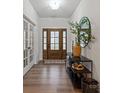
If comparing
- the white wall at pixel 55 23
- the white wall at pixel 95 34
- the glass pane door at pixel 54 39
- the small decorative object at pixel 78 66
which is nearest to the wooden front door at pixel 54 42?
the glass pane door at pixel 54 39

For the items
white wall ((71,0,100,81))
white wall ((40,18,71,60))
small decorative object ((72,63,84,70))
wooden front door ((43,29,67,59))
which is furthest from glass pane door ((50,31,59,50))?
white wall ((71,0,100,81))

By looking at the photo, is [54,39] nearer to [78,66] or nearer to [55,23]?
[55,23]

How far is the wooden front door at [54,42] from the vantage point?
11500 millimetres

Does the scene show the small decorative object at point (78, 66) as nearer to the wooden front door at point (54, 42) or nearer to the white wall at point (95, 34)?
the white wall at point (95, 34)

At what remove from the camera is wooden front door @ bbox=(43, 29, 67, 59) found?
11.5 meters

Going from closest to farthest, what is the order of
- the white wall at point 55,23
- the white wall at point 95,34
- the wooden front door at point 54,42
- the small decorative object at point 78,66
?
the white wall at point 95,34 < the small decorative object at point 78,66 < the white wall at point 55,23 < the wooden front door at point 54,42

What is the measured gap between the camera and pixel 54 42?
455 inches

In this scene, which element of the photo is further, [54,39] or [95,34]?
[54,39]

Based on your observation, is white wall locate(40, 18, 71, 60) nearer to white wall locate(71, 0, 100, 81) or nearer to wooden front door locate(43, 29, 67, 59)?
wooden front door locate(43, 29, 67, 59)

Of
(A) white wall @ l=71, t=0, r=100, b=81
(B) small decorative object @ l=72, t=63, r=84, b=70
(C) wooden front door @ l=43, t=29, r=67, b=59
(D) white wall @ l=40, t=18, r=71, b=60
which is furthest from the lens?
(C) wooden front door @ l=43, t=29, r=67, b=59

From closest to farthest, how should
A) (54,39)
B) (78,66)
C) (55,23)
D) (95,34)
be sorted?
(95,34), (78,66), (55,23), (54,39)

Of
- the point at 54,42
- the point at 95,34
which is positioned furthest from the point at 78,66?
the point at 54,42
